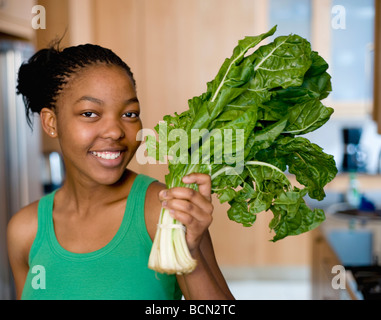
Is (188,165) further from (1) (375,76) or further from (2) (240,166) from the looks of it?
(1) (375,76)

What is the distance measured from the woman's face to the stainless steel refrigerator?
1.24 m

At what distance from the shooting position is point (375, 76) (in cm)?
176

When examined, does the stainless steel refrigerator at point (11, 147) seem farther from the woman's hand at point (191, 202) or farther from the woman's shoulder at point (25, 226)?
the woman's hand at point (191, 202)

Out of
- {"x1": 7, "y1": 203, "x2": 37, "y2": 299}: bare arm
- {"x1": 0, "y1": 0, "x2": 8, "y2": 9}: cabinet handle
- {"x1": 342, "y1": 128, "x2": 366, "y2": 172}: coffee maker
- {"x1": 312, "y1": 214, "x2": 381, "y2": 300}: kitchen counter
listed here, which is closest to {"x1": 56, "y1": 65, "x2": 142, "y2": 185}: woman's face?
{"x1": 7, "y1": 203, "x2": 37, "y2": 299}: bare arm

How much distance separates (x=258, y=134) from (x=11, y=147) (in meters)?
1.46

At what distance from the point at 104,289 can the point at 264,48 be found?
411 millimetres

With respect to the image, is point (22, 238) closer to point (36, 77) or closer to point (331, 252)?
point (36, 77)

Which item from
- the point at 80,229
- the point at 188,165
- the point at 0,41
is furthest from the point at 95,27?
the point at 188,165

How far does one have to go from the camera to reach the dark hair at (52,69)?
2.11 ft

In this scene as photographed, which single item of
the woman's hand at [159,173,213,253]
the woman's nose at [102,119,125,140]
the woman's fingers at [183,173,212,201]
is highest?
the woman's nose at [102,119,125,140]

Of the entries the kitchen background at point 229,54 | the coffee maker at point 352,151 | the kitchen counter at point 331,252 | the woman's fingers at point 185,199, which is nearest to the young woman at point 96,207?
the woman's fingers at point 185,199

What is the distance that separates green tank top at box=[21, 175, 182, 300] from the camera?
0.70 meters

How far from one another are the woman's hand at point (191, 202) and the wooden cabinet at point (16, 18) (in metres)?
1.41

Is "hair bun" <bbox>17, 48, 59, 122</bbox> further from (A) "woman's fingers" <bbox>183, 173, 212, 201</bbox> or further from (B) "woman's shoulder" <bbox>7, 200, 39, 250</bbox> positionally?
(A) "woman's fingers" <bbox>183, 173, 212, 201</bbox>
